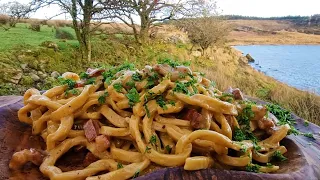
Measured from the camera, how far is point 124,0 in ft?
35.7

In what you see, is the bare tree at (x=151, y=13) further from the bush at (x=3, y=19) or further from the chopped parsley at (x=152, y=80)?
the chopped parsley at (x=152, y=80)

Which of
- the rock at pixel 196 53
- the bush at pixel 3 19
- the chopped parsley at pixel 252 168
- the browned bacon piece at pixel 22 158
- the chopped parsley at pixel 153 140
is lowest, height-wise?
the rock at pixel 196 53

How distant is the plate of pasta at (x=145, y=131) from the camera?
194 centimetres

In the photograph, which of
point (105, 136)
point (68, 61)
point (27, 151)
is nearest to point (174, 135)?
point (105, 136)

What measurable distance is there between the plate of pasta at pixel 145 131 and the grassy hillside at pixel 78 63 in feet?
7.00

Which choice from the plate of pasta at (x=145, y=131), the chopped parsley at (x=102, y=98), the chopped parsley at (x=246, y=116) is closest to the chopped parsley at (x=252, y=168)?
the plate of pasta at (x=145, y=131)

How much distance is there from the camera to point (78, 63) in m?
9.97

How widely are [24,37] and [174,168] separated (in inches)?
385

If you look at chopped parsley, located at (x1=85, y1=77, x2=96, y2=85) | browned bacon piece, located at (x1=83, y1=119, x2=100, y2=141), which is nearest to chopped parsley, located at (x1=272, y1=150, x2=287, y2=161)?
browned bacon piece, located at (x1=83, y1=119, x2=100, y2=141)

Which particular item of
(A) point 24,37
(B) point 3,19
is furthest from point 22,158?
(B) point 3,19

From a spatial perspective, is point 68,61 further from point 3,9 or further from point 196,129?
point 196,129

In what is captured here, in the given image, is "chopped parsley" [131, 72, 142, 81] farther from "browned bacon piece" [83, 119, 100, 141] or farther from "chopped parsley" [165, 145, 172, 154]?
"chopped parsley" [165, 145, 172, 154]

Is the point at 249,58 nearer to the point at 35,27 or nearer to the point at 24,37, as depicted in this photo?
the point at 35,27

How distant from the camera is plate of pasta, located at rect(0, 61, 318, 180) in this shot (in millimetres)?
1938
